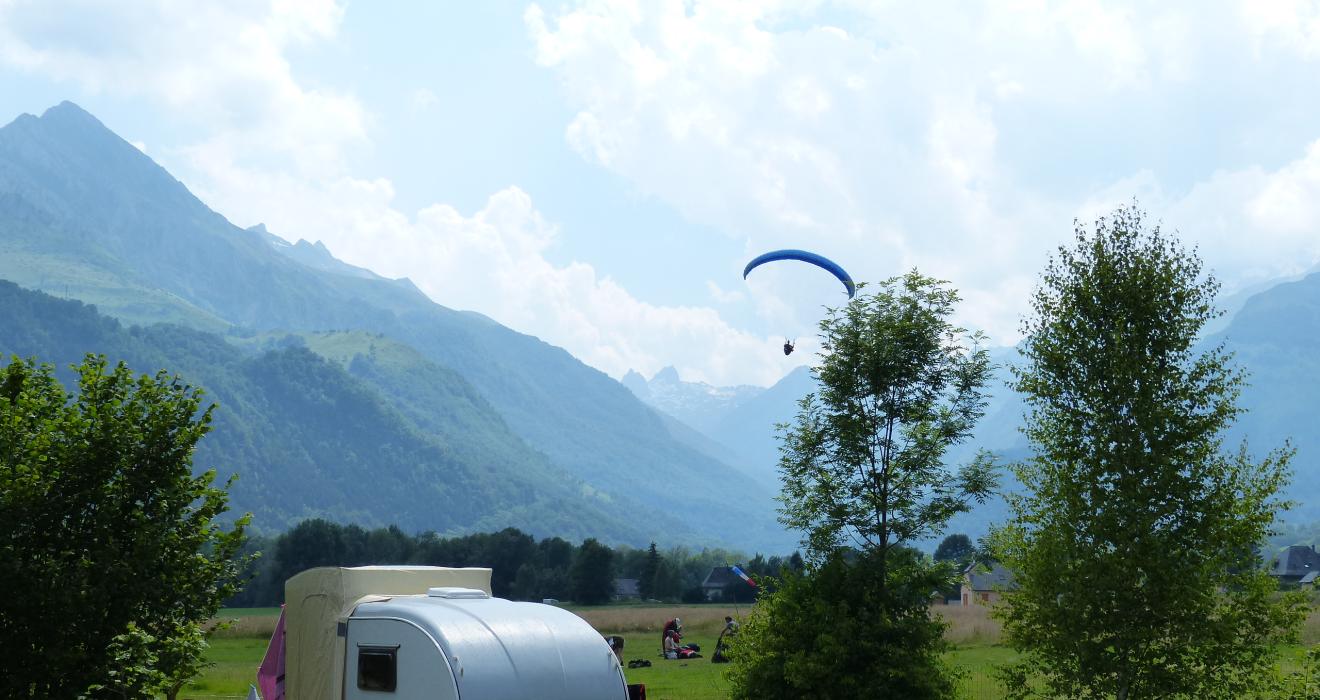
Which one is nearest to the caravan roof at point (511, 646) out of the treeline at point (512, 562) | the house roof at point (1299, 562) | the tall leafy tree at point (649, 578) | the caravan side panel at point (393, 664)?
the caravan side panel at point (393, 664)

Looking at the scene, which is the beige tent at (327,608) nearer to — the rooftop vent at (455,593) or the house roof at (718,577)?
the rooftop vent at (455,593)

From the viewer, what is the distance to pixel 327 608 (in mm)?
16984

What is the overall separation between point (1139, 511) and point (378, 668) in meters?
14.9

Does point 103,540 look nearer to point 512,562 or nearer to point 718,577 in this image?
point 512,562

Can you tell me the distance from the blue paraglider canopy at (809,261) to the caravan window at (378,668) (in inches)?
652

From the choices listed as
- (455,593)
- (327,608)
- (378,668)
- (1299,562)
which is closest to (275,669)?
(327,608)

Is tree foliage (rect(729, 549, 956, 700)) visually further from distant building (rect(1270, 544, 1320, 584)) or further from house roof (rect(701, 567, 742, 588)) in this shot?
distant building (rect(1270, 544, 1320, 584))

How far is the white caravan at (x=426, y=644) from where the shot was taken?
15.3 meters

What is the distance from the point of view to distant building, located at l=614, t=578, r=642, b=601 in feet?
488

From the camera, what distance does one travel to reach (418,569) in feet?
58.5

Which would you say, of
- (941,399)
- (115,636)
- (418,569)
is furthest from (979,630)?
(115,636)

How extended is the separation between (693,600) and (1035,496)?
111447 mm

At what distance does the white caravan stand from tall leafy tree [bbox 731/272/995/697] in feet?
28.8

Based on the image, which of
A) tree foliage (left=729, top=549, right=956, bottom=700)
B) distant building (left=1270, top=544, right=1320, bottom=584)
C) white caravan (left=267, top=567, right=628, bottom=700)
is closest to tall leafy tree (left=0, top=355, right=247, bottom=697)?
white caravan (left=267, top=567, right=628, bottom=700)
